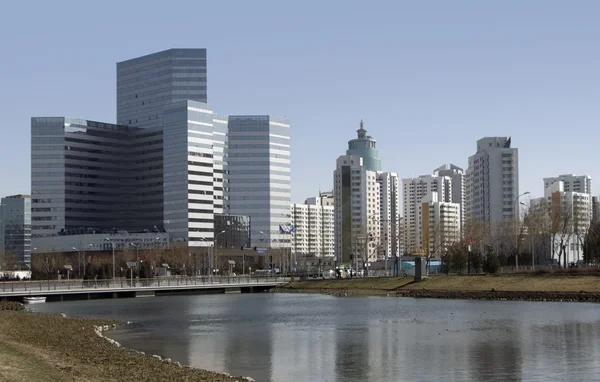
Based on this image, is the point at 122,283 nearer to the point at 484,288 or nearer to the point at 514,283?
the point at 484,288

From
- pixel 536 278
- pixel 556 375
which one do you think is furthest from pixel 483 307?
pixel 556 375

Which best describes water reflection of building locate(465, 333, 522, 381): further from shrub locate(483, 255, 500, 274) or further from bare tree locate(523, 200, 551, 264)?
bare tree locate(523, 200, 551, 264)

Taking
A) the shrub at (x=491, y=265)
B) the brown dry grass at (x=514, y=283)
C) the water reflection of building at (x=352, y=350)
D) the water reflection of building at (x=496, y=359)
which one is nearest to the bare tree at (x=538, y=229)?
the shrub at (x=491, y=265)

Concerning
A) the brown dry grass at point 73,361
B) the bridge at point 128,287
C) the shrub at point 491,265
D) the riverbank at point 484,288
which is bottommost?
the bridge at point 128,287

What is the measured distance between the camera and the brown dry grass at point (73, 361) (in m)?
34.3

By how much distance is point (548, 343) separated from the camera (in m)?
52.5

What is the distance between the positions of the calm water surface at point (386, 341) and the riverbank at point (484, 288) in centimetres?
1074

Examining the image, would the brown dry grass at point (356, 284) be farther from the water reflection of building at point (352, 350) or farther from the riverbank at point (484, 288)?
the water reflection of building at point (352, 350)

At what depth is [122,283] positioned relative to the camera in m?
152

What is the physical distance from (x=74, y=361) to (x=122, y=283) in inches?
4460

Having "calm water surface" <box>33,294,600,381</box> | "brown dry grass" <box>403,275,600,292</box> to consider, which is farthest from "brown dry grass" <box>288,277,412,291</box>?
"calm water surface" <box>33,294,600,381</box>

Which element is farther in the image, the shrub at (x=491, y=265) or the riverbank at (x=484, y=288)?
the shrub at (x=491, y=265)

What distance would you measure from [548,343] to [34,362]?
31.4 metres

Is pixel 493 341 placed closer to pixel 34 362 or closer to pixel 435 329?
pixel 435 329
